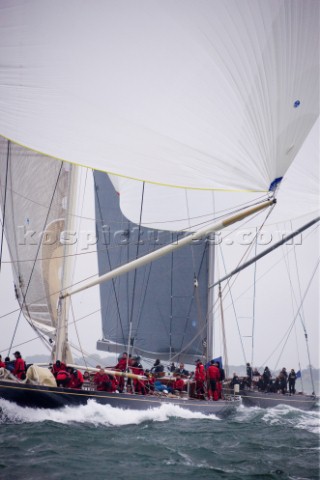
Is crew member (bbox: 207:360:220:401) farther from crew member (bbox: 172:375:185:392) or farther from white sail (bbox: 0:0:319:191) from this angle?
white sail (bbox: 0:0:319:191)

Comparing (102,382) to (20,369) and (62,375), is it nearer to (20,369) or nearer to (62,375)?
(62,375)

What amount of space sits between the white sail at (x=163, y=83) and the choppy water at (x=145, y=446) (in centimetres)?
441

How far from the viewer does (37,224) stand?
1769 cm

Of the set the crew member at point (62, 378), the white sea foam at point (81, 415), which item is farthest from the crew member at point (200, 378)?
the crew member at point (62, 378)

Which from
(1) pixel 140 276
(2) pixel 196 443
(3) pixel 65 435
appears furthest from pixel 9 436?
(1) pixel 140 276

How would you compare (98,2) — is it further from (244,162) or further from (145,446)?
(145,446)

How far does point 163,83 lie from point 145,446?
241 inches

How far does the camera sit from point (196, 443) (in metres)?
10.3

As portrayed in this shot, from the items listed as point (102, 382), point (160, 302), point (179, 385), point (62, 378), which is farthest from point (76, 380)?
point (160, 302)

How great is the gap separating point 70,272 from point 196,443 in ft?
20.7

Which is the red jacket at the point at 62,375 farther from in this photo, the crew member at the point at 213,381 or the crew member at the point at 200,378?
the crew member at the point at 213,381

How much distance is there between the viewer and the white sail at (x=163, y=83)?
28.9ft

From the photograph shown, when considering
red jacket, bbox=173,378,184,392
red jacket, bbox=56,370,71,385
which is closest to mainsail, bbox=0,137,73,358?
red jacket, bbox=173,378,184,392

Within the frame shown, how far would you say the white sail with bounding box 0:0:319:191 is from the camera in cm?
882
